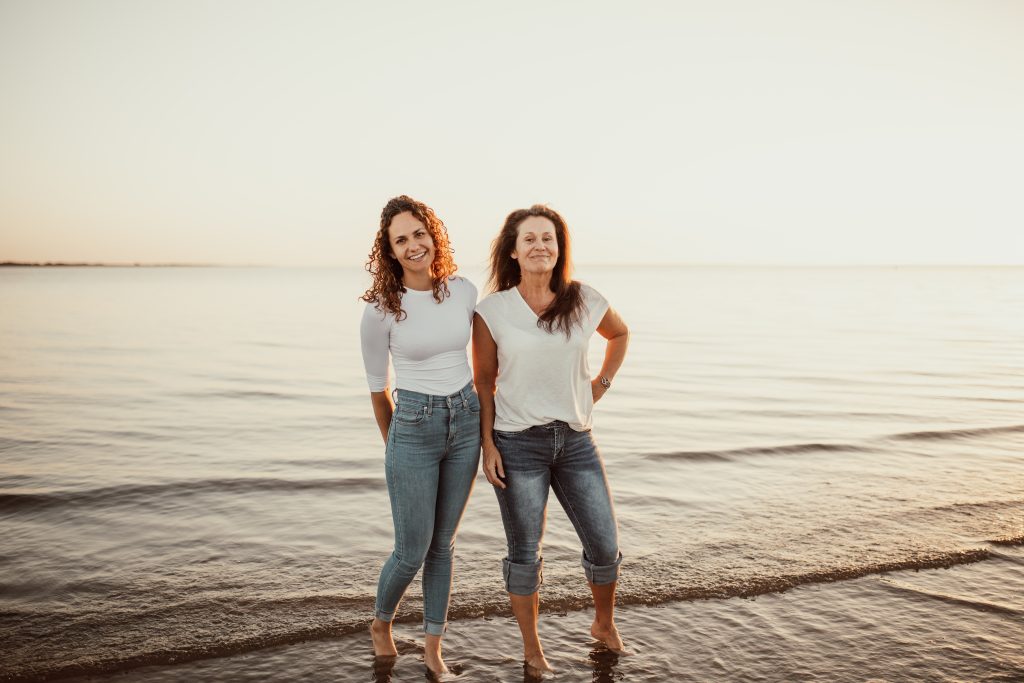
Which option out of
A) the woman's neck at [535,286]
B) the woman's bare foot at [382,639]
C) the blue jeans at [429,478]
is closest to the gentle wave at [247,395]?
the woman's bare foot at [382,639]

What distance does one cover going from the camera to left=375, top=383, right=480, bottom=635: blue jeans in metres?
3.92

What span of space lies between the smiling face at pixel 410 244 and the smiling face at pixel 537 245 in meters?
0.51

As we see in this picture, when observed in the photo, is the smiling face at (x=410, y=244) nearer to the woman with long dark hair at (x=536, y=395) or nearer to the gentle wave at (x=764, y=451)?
the woman with long dark hair at (x=536, y=395)

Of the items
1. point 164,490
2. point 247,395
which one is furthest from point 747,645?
point 247,395

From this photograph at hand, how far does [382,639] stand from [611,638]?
4.72 feet

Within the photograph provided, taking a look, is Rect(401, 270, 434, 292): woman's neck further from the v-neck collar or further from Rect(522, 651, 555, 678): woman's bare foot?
Rect(522, 651, 555, 678): woman's bare foot

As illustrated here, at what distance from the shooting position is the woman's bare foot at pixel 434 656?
171 inches

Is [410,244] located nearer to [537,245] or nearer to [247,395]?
[537,245]

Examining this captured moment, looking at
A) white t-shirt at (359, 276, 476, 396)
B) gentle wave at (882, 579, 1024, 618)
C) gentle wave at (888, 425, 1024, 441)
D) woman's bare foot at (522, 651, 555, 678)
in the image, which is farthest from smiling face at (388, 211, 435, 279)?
gentle wave at (888, 425, 1024, 441)

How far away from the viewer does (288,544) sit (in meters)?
6.74

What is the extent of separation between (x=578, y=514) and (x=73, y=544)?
17.1 feet

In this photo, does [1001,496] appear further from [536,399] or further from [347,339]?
[347,339]

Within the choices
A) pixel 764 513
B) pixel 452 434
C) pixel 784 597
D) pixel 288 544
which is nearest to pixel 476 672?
pixel 452 434

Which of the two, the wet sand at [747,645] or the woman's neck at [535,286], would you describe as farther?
the wet sand at [747,645]
